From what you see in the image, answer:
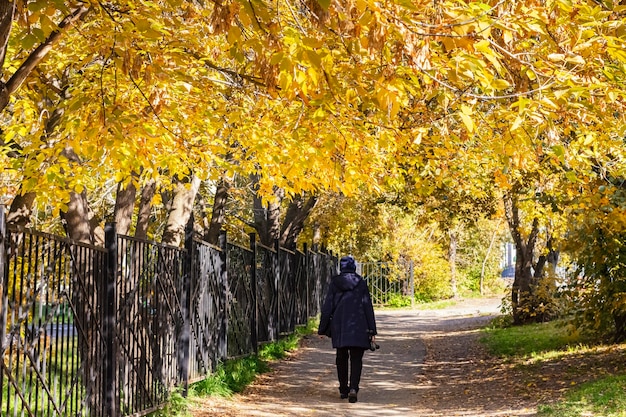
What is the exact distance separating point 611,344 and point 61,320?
10.7 m

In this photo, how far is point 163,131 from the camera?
988 cm

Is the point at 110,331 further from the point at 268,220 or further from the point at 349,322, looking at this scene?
the point at 268,220

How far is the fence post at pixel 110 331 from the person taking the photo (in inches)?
Result: 292

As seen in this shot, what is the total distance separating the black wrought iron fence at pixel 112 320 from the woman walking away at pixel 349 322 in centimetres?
170

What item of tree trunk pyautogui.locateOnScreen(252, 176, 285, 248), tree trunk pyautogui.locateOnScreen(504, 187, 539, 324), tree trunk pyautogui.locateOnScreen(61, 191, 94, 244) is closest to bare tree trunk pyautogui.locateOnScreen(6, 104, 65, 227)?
tree trunk pyautogui.locateOnScreen(61, 191, 94, 244)

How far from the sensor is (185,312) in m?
10.4

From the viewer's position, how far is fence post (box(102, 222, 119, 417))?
7426mm

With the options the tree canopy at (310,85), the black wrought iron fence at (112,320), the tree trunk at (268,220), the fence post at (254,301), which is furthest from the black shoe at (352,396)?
the tree trunk at (268,220)

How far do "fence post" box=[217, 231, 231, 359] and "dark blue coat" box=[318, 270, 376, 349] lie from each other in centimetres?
171

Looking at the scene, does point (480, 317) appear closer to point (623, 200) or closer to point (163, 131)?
point (623, 200)

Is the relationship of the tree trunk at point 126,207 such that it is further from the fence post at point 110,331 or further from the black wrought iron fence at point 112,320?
the fence post at point 110,331

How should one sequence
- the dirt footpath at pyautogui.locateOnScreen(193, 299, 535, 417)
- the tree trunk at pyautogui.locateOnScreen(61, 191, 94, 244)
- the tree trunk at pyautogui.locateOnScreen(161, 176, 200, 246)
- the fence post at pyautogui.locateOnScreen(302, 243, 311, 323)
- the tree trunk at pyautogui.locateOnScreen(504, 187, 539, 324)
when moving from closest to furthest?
the dirt footpath at pyautogui.locateOnScreen(193, 299, 535, 417)
the tree trunk at pyautogui.locateOnScreen(61, 191, 94, 244)
the tree trunk at pyautogui.locateOnScreen(161, 176, 200, 246)
the tree trunk at pyautogui.locateOnScreen(504, 187, 539, 324)
the fence post at pyautogui.locateOnScreen(302, 243, 311, 323)

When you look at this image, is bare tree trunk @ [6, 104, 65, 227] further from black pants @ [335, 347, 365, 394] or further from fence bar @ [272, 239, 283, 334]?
fence bar @ [272, 239, 283, 334]

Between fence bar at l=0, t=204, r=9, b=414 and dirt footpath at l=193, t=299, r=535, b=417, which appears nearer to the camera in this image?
fence bar at l=0, t=204, r=9, b=414
